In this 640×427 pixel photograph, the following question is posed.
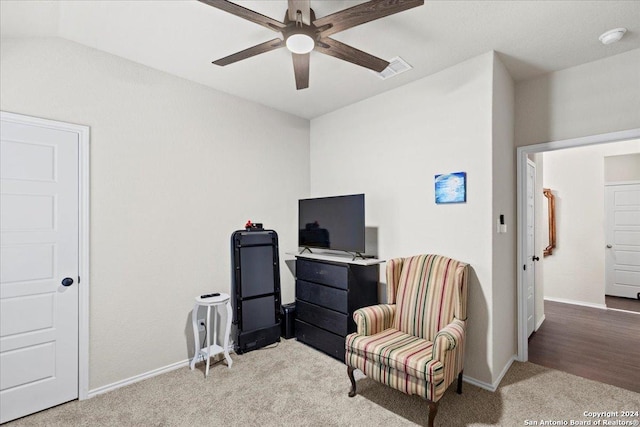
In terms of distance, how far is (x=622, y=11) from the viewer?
2143mm

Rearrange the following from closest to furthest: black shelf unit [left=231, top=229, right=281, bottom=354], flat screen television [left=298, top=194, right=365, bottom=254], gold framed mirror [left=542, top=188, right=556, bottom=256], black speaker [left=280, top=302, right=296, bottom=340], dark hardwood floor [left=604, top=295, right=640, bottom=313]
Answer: flat screen television [left=298, top=194, right=365, bottom=254]
black shelf unit [left=231, top=229, right=281, bottom=354]
black speaker [left=280, top=302, right=296, bottom=340]
dark hardwood floor [left=604, top=295, right=640, bottom=313]
gold framed mirror [left=542, top=188, right=556, bottom=256]

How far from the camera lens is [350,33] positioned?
2.43 meters

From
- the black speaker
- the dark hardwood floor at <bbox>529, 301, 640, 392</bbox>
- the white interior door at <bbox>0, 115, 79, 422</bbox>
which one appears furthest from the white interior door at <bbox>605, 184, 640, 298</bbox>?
the white interior door at <bbox>0, 115, 79, 422</bbox>

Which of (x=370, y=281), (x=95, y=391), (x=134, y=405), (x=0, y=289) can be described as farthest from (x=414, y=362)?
(x=0, y=289)

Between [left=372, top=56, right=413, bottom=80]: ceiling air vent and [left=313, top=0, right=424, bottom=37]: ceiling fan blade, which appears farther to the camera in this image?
[left=372, top=56, right=413, bottom=80]: ceiling air vent

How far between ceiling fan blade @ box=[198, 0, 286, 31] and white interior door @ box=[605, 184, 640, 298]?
6.80 meters

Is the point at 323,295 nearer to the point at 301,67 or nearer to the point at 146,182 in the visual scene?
the point at 146,182

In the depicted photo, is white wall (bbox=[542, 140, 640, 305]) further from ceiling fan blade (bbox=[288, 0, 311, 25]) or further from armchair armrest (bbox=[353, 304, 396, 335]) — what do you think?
ceiling fan blade (bbox=[288, 0, 311, 25])

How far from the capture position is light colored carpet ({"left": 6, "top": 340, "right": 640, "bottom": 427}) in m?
2.29

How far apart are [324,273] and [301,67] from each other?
6.77 ft

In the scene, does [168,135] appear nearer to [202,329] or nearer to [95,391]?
[202,329]

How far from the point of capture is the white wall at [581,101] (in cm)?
268

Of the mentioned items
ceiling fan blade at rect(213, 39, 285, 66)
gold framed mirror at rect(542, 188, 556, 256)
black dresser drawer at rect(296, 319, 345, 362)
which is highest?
ceiling fan blade at rect(213, 39, 285, 66)

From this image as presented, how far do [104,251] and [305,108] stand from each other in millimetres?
2719
